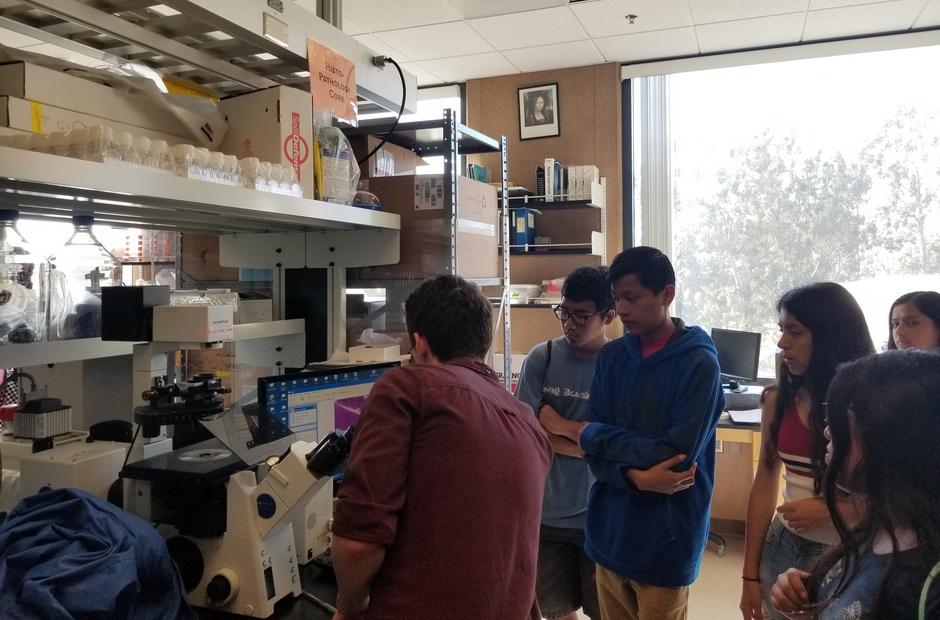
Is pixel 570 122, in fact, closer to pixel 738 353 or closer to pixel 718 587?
pixel 738 353

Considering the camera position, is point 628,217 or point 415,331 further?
point 628,217

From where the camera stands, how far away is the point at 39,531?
1.02 meters

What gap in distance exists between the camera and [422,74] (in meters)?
4.71

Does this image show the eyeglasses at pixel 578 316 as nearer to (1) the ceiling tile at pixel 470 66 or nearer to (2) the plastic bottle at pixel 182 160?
(2) the plastic bottle at pixel 182 160

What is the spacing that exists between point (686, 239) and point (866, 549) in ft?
12.3

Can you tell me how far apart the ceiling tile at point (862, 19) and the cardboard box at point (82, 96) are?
11.6 ft

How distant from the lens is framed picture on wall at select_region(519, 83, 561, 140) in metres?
4.60

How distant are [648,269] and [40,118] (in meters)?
1.32

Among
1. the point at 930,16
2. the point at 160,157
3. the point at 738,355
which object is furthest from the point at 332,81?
the point at 930,16

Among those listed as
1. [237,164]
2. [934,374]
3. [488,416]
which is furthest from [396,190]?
[934,374]

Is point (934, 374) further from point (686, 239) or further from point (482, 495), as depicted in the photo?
point (686, 239)

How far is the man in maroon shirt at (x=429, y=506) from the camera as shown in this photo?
0.99 meters

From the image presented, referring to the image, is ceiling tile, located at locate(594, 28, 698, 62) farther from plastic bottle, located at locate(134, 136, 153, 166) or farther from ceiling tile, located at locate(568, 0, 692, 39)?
plastic bottle, located at locate(134, 136, 153, 166)

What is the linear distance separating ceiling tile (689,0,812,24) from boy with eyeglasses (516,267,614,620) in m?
2.30
